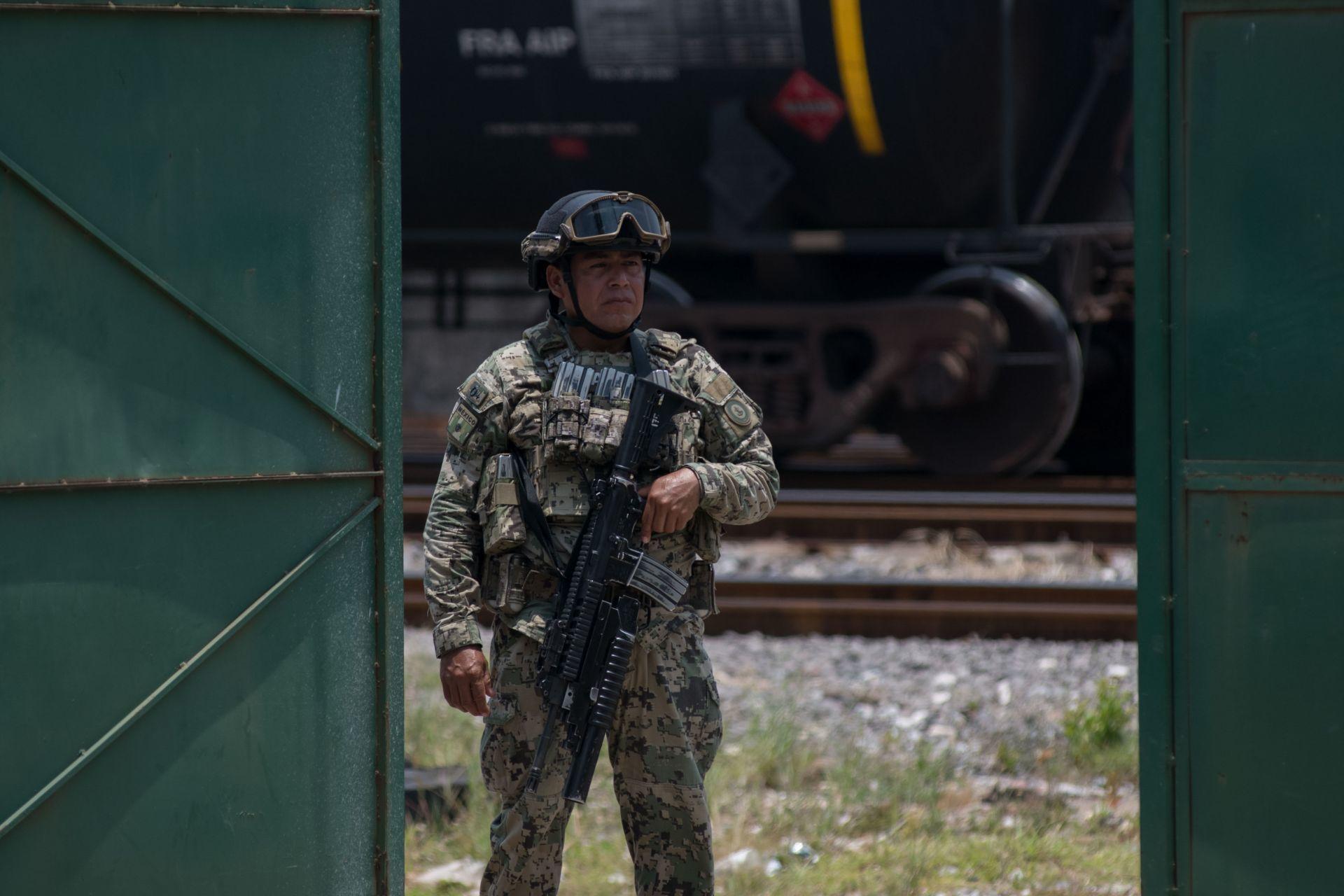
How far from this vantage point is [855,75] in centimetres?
946

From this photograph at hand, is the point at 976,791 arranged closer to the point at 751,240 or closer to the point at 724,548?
the point at 724,548

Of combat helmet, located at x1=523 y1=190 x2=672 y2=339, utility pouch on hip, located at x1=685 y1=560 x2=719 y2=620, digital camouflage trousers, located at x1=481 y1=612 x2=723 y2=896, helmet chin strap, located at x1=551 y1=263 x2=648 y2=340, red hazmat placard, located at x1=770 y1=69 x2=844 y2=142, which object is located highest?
red hazmat placard, located at x1=770 y1=69 x2=844 y2=142

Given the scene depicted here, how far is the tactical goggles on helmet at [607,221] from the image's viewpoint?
3.18 meters

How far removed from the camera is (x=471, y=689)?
3.17 m

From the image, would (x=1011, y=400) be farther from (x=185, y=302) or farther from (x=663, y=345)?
(x=185, y=302)

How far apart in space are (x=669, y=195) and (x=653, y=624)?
23.3ft

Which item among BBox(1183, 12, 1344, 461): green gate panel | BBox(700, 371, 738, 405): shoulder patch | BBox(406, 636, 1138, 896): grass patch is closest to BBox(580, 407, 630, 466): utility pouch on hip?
BBox(700, 371, 738, 405): shoulder patch

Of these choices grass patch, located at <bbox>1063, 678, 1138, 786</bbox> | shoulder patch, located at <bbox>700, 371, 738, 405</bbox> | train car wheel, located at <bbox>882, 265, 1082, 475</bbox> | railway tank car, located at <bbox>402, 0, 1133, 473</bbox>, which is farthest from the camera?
train car wheel, located at <bbox>882, 265, 1082, 475</bbox>

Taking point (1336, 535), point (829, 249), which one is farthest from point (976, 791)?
point (829, 249)

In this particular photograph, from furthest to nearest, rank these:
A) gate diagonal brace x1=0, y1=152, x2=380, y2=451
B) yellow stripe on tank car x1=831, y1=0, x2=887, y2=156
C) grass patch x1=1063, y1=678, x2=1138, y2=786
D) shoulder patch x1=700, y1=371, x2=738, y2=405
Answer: yellow stripe on tank car x1=831, y1=0, x2=887, y2=156 → grass patch x1=1063, y1=678, x2=1138, y2=786 → shoulder patch x1=700, y1=371, x2=738, y2=405 → gate diagonal brace x1=0, y1=152, x2=380, y2=451

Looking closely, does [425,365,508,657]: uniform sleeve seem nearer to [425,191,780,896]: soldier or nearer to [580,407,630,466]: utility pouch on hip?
[425,191,780,896]: soldier

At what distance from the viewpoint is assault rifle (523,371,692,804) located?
3139mm

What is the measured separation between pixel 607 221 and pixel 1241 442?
141cm

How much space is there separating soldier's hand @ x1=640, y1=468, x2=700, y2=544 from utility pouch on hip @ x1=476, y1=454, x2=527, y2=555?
271mm
